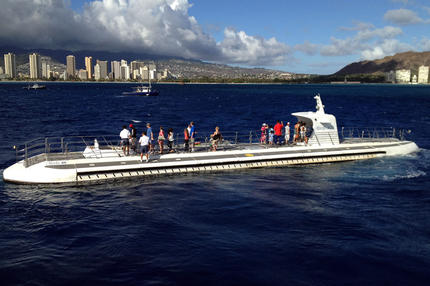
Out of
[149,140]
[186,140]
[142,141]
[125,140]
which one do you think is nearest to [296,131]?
[186,140]

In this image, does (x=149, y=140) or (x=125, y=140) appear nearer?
(x=125, y=140)

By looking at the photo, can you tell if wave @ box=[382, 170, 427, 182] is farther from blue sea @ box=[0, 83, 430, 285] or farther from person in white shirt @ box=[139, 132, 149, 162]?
person in white shirt @ box=[139, 132, 149, 162]

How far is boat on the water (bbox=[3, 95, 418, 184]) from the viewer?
77.6 feet

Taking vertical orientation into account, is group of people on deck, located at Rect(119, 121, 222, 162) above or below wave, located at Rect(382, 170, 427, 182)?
above

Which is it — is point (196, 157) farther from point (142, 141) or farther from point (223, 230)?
point (223, 230)

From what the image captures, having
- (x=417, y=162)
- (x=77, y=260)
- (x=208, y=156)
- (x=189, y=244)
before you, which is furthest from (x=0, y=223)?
(x=417, y=162)

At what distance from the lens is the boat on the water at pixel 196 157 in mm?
23641

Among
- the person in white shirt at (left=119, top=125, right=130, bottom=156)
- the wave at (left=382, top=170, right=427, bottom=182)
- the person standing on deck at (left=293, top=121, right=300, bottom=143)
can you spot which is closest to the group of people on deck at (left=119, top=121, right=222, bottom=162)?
the person in white shirt at (left=119, top=125, right=130, bottom=156)

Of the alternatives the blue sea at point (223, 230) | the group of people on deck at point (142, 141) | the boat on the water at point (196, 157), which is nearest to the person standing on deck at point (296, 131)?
the boat on the water at point (196, 157)

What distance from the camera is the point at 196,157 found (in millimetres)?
27578

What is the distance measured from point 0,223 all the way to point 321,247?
49.2 feet

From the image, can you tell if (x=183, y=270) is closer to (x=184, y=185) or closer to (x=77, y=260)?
(x=77, y=260)

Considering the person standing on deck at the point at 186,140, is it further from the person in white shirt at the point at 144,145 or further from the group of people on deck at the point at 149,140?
the person in white shirt at the point at 144,145

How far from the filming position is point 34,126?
5591cm
